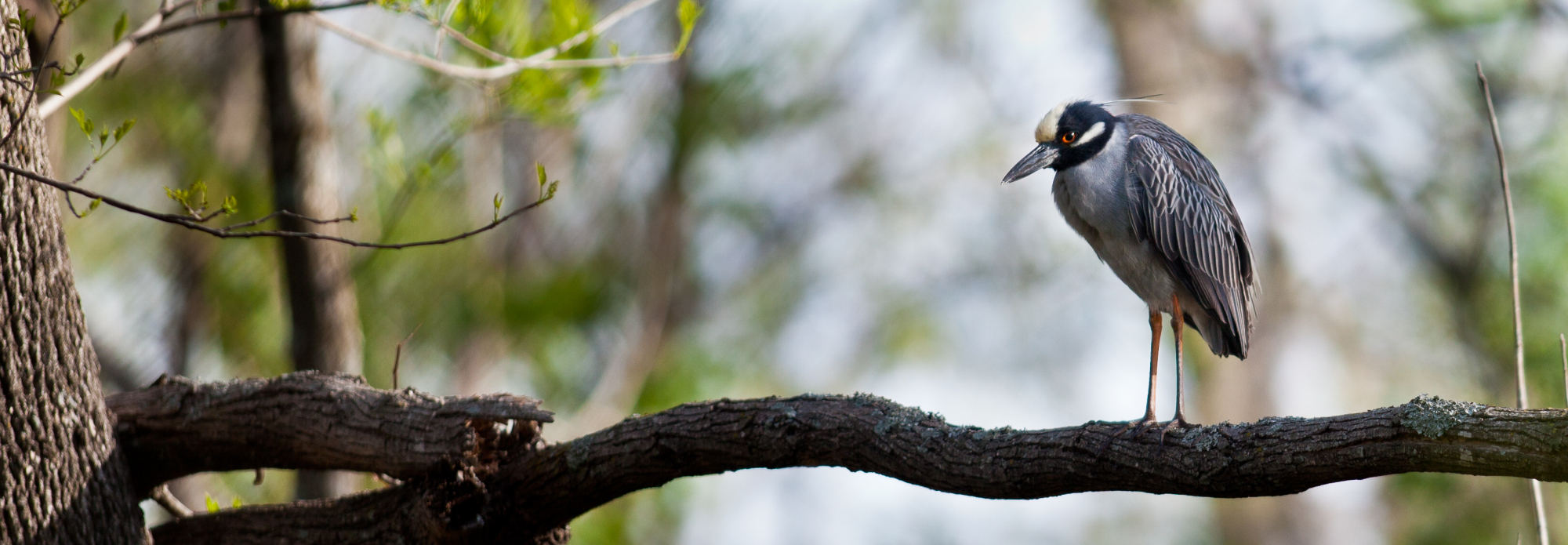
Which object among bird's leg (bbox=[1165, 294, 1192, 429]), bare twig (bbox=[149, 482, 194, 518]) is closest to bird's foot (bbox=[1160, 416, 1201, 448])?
bird's leg (bbox=[1165, 294, 1192, 429])

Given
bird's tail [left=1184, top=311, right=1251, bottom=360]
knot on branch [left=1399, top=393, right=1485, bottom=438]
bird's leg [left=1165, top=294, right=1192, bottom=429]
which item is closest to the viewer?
knot on branch [left=1399, top=393, right=1485, bottom=438]

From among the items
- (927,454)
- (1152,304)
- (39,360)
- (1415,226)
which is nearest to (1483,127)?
(1415,226)

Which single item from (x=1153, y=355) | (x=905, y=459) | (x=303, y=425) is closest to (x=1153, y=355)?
(x=1153, y=355)

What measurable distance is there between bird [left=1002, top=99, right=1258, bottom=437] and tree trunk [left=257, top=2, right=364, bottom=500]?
246cm

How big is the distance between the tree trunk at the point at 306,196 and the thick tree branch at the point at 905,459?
1089 mm

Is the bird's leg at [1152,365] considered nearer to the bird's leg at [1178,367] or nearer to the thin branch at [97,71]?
the bird's leg at [1178,367]

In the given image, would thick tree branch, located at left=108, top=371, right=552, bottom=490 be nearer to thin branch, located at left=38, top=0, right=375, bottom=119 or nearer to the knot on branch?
thin branch, located at left=38, top=0, right=375, bottom=119

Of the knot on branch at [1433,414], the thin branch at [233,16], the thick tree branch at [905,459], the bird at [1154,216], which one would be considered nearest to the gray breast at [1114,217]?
the bird at [1154,216]

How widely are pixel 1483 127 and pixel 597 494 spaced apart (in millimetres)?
6145

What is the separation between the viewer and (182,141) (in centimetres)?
610

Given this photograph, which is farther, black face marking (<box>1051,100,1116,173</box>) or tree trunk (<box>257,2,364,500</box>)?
tree trunk (<box>257,2,364,500</box>)

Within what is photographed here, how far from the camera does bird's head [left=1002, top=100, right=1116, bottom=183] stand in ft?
10.5

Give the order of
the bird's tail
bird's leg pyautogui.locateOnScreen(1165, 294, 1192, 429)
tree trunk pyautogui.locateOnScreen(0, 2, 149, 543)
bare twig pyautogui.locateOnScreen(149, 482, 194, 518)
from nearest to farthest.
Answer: tree trunk pyautogui.locateOnScreen(0, 2, 149, 543) < bird's leg pyautogui.locateOnScreen(1165, 294, 1192, 429) < bare twig pyautogui.locateOnScreen(149, 482, 194, 518) < the bird's tail

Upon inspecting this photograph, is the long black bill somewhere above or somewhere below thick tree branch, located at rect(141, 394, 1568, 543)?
A: above
